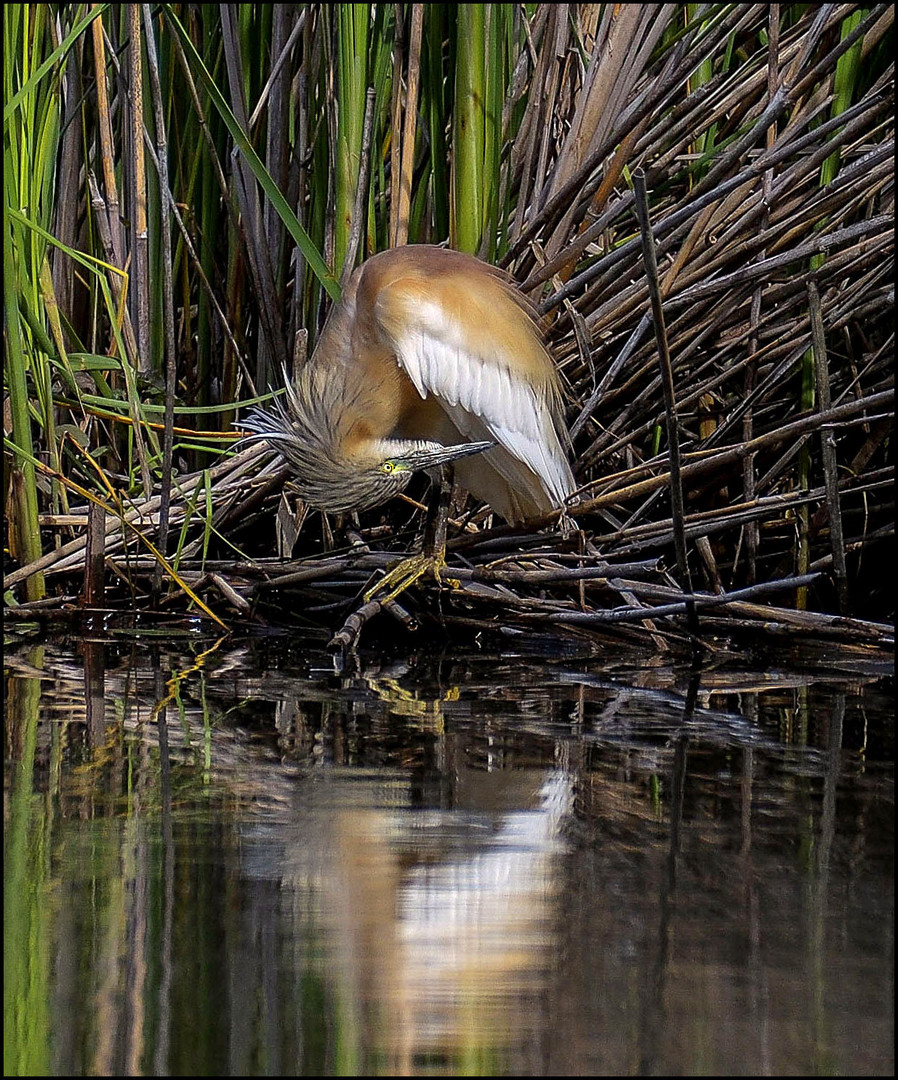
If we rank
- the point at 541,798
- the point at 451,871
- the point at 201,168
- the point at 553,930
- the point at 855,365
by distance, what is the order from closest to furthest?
the point at 553,930 < the point at 451,871 < the point at 541,798 < the point at 855,365 < the point at 201,168

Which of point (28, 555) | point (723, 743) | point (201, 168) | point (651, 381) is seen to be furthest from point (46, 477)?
point (723, 743)

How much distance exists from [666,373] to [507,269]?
3.41ft

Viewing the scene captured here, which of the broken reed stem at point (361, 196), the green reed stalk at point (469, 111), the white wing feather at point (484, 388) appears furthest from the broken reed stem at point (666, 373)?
the broken reed stem at point (361, 196)

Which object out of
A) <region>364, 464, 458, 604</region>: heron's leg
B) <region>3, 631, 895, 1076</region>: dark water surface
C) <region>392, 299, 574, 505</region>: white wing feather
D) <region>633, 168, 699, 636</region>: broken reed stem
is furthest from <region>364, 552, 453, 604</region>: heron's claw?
<region>633, 168, 699, 636</region>: broken reed stem

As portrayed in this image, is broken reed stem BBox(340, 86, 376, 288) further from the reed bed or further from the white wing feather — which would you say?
the white wing feather

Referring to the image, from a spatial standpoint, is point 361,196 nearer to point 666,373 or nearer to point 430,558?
point 430,558

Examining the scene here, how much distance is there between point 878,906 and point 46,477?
2688 millimetres

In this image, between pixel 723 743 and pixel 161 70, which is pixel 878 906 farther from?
pixel 161 70

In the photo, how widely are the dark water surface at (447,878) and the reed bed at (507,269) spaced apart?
67 centimetres

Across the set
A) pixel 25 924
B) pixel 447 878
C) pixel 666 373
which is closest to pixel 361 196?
pixel 666 373

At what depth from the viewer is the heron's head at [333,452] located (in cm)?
340

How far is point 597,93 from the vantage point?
3.43 m

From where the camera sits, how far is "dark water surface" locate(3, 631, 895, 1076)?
1.21m

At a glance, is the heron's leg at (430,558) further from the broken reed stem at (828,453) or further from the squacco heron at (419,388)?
the broken reed stem at (828,453)
